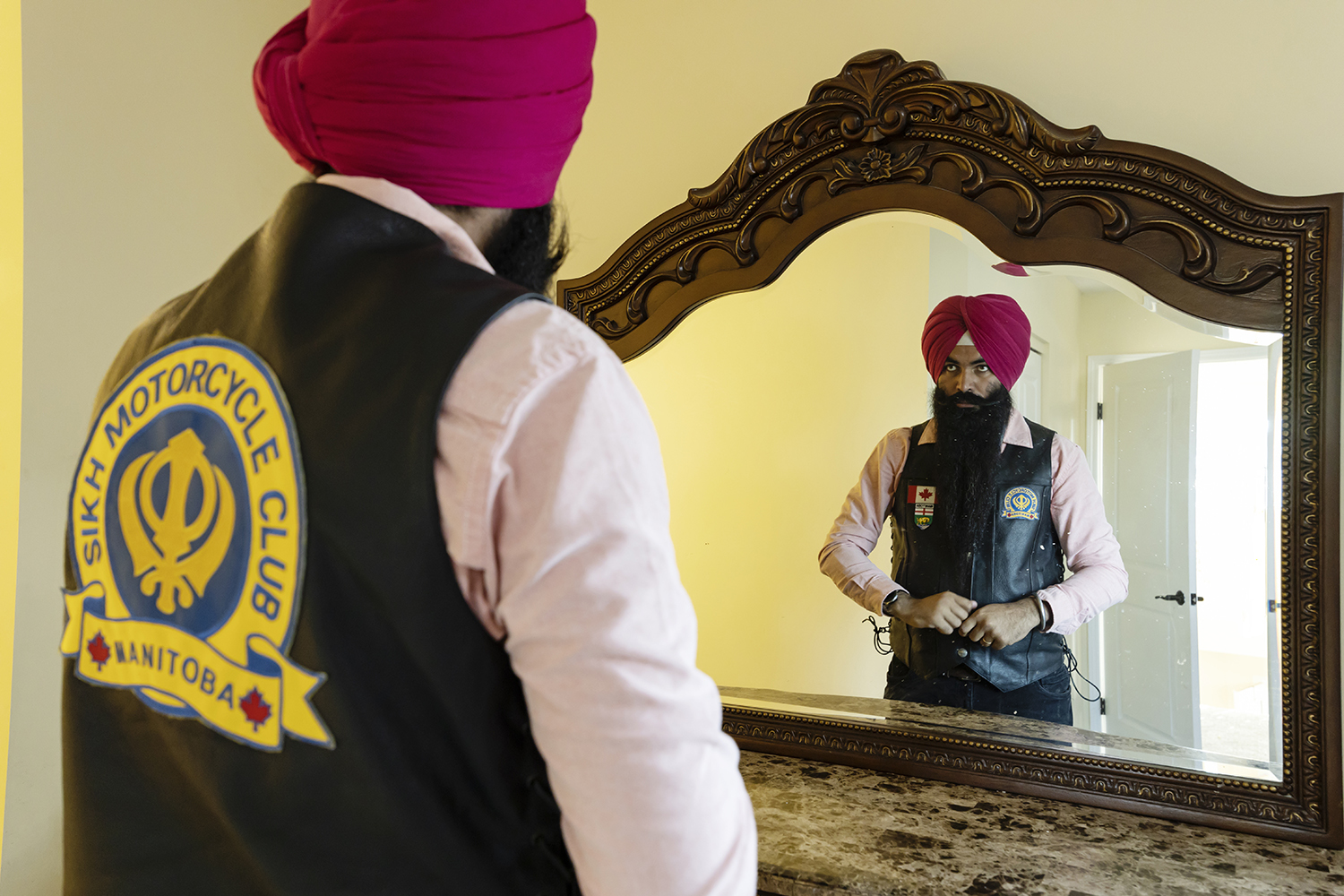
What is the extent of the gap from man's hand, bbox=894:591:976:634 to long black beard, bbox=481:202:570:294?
2.73ft

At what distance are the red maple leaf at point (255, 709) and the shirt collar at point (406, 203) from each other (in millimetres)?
294

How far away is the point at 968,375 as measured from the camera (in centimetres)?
131

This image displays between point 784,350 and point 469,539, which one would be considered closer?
point 469,539

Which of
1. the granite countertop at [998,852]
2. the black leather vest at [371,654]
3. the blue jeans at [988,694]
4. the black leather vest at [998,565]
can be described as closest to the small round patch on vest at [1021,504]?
the black leather vest at [998,565]

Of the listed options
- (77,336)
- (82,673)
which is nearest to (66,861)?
(82,673)

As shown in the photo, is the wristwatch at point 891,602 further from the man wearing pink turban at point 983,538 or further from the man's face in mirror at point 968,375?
the man's face in mirror at point 968,375

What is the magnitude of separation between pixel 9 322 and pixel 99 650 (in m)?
1.19

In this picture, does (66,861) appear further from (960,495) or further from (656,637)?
(960,495)

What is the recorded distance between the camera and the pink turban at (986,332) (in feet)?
4.21

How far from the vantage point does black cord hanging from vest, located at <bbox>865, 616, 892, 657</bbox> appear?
135 centimetres

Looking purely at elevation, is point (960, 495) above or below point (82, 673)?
above

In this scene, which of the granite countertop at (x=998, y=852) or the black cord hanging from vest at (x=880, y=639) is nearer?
the granite countertop at (x=998, y=852)

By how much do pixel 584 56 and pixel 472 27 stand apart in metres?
0.10

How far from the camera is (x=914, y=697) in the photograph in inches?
52.2
